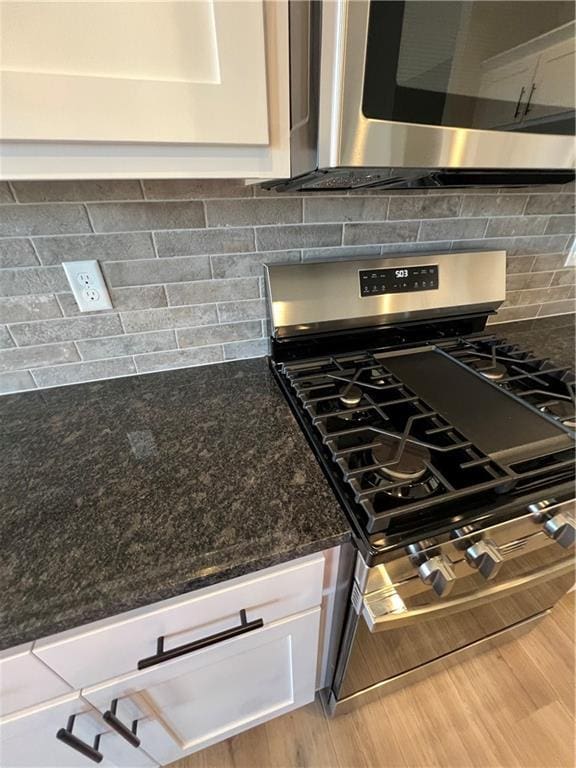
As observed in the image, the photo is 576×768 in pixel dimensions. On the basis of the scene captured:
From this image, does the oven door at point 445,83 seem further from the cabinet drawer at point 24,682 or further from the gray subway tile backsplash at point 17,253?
the cabinet drawer at point 24,682

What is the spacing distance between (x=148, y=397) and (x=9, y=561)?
0.44 meters

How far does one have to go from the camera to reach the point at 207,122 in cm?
45

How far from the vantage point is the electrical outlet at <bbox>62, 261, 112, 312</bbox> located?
2.49 feet

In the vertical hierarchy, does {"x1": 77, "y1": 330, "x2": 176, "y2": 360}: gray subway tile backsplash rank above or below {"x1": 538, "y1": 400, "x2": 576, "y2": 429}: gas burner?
above

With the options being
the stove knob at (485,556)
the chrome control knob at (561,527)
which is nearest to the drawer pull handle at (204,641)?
the stove knob at (485,556)

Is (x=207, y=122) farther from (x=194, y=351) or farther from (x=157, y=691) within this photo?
(x=157, y=691)

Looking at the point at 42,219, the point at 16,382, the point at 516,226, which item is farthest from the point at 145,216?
the point at 516,226

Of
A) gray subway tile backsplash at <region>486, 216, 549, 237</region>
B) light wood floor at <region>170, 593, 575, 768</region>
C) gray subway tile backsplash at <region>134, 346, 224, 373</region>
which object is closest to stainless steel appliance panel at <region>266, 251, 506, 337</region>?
gray subway tile backsplash at <region>486, 216, 549, 237</region>

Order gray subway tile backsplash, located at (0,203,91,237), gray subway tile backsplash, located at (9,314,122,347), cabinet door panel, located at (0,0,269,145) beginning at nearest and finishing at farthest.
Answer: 1. cabinet door panel, located at (0,0,269,145)
2. gray subway tile backsplash, located at (0,203,91,237)
3. gray subway tile backsplash, located at (9,314,122,347)

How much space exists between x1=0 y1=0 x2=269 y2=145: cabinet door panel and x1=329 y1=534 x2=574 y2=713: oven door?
790 mm

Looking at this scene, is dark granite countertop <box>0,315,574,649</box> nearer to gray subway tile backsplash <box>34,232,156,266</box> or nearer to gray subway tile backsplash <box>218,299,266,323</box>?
gray subway tile backsplash <box>218,299,266,323</box>

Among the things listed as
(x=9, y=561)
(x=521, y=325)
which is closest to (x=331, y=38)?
(x=9, y=561)

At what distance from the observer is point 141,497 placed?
0.59 meters

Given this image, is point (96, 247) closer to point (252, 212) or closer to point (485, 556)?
point (252, 212)
